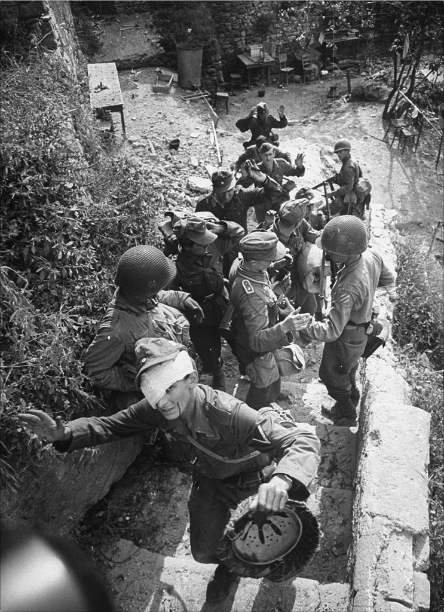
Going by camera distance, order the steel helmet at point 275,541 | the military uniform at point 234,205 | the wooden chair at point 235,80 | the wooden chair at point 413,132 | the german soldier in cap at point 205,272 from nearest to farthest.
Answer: the steel helmet at point 275,541 < the german soldier in cap at point 205,272 < the military uniform at point 234,205 < the wooden chair at point 413,132 < the wooden chair at point 235,80

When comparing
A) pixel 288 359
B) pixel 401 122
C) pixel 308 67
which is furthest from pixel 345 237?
pixel 308 67

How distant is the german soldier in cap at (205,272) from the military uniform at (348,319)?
3.25 ft

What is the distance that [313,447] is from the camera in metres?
3.08

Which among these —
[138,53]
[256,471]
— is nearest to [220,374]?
[256,471]

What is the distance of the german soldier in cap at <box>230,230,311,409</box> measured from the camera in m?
4.35

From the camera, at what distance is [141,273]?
3.78 metres

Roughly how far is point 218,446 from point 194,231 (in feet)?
6.87

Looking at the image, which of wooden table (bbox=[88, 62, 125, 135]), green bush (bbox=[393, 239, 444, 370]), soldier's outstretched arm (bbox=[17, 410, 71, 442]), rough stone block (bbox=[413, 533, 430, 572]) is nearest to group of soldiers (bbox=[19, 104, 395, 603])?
soldier's outstretched arm (bbox=[17, 410, 71, 442])

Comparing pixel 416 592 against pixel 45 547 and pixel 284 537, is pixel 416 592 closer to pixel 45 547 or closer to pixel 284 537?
pixel 284 537

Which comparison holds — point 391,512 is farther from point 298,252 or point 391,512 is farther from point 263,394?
point 298,252

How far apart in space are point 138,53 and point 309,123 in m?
4.42

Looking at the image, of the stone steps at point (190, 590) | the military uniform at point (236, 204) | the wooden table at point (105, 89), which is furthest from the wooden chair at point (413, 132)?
the stone steps at point (190, 590)

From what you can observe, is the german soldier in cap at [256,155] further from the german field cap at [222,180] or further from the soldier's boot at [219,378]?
the soldier's boot at [219,378]

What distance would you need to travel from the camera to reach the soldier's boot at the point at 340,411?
5293 mm
